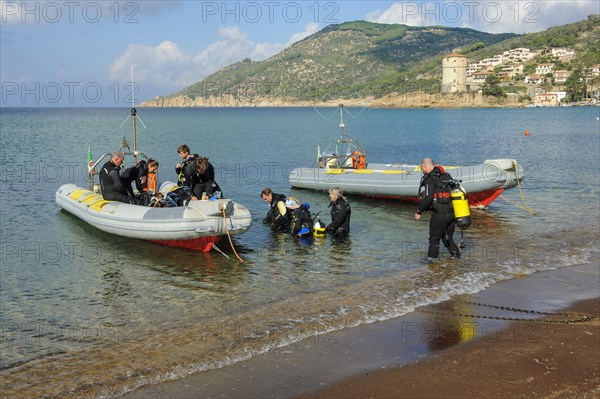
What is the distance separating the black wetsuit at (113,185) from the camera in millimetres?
14289

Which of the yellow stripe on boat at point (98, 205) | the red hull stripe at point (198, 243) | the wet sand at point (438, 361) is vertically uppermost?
the yellow stripe on boat at point (98, 205)

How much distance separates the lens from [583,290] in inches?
375

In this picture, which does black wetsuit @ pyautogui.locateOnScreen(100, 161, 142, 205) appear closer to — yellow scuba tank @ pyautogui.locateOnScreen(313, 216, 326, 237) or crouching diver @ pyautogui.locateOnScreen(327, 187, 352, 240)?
yellow scuba tank @ pyautogui.locateOnScreen(313, 216, 326, 237)

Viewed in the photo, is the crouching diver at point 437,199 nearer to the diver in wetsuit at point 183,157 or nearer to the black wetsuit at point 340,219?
the black wetsuit at point 340,219

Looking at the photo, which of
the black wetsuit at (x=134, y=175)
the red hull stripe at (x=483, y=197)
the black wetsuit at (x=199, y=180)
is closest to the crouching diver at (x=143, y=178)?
the black wetsuit at (x=134, y=175)

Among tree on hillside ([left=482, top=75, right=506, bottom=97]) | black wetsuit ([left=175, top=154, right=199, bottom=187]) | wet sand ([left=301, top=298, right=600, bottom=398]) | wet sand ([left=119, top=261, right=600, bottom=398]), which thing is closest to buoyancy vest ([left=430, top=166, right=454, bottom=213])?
wet sand ([left=119, top=261, right=600, bottom=398])

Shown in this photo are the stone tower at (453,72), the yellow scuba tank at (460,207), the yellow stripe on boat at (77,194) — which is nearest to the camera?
the yellow scuba tank at (460,207)

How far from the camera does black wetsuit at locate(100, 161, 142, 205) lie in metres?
14.3

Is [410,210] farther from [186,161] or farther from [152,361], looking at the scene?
[152,361]

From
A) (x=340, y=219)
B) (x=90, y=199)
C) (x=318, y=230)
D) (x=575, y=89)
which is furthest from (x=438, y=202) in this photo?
(x=575, y=89)

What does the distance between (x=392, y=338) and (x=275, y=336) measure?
1530 millimetres

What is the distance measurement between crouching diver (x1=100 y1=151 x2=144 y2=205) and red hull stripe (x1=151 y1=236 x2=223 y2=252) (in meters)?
2.03

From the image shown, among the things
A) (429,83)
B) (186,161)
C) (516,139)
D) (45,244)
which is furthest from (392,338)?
(429,83)

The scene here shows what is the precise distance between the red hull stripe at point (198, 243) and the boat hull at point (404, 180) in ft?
26.0
